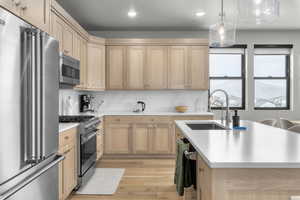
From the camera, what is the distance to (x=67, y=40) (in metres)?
3.58

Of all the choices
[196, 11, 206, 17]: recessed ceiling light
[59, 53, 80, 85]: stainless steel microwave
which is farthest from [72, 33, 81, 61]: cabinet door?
[196, 11, 206, 17]: recessed ceiling light

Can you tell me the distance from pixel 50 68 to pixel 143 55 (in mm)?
3256

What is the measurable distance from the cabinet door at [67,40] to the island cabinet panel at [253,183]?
2853 millimetres

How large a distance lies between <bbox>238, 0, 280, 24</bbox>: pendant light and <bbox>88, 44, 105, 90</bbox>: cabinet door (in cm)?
304

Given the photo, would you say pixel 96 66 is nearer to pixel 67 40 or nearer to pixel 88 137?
pixel 67 40

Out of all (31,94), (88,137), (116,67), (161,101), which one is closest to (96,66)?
(116,67)

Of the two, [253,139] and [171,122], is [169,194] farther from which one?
[171,122]

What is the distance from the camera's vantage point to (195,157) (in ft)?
6.71

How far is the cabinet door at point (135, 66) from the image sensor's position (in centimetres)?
514

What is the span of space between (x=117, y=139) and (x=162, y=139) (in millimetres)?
901

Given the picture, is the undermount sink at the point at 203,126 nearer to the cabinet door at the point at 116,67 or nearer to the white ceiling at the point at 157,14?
the white ceiling at the point at 157,14

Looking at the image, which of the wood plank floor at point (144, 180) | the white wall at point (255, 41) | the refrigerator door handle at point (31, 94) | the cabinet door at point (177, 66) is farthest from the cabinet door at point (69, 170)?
the white wall at point (255, 41)

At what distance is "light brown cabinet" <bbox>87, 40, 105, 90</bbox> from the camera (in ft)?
15.4

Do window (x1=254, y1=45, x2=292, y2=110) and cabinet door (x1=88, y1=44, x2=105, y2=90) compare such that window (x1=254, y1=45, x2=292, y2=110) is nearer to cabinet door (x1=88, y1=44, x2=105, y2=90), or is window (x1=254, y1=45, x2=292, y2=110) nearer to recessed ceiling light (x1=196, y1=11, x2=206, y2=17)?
recessed ceiling light (x1=196, y1=11, x2=206, y2=17)
